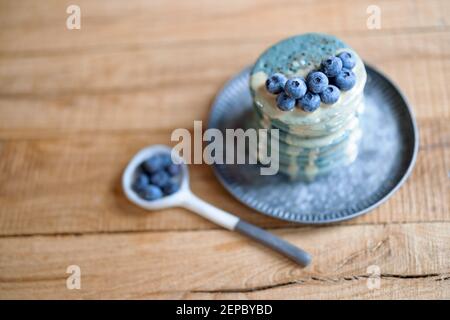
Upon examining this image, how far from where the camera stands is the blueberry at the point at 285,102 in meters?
0.78

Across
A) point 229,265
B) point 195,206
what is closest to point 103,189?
point 195,206

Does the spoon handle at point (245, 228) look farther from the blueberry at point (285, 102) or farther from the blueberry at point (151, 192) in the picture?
the blueberry at point (285, 102)

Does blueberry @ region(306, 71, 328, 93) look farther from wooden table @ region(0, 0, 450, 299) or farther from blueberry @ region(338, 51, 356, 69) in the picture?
wooden table @ region(0, 0, 450, 299)

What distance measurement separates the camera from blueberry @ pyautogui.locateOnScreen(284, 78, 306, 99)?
77 cm

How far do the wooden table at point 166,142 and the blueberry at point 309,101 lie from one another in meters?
0.26

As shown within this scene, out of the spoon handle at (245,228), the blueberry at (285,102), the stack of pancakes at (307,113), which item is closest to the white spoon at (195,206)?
the spoon handle at (245,228)

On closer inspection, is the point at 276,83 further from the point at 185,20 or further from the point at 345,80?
the point at 185,20

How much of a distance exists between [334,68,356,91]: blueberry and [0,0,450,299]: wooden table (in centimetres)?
27

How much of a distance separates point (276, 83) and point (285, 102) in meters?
0.04

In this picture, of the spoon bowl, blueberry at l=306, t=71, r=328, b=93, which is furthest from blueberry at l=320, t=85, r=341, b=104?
the spoon bowl

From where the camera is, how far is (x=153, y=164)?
973 millimetres

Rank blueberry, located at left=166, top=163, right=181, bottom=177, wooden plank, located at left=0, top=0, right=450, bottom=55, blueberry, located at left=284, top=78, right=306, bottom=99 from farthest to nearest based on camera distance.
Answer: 1. wooden plank, located at left=0, top=0, right=450, bottom=55
2. blueberry, located at left=166, top=163, right=181, bottom=177
3. blueberry, located at left=284, top=78, right=306, bottom=99

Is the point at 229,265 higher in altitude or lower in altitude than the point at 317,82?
lower

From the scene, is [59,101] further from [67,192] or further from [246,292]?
[246,292]
